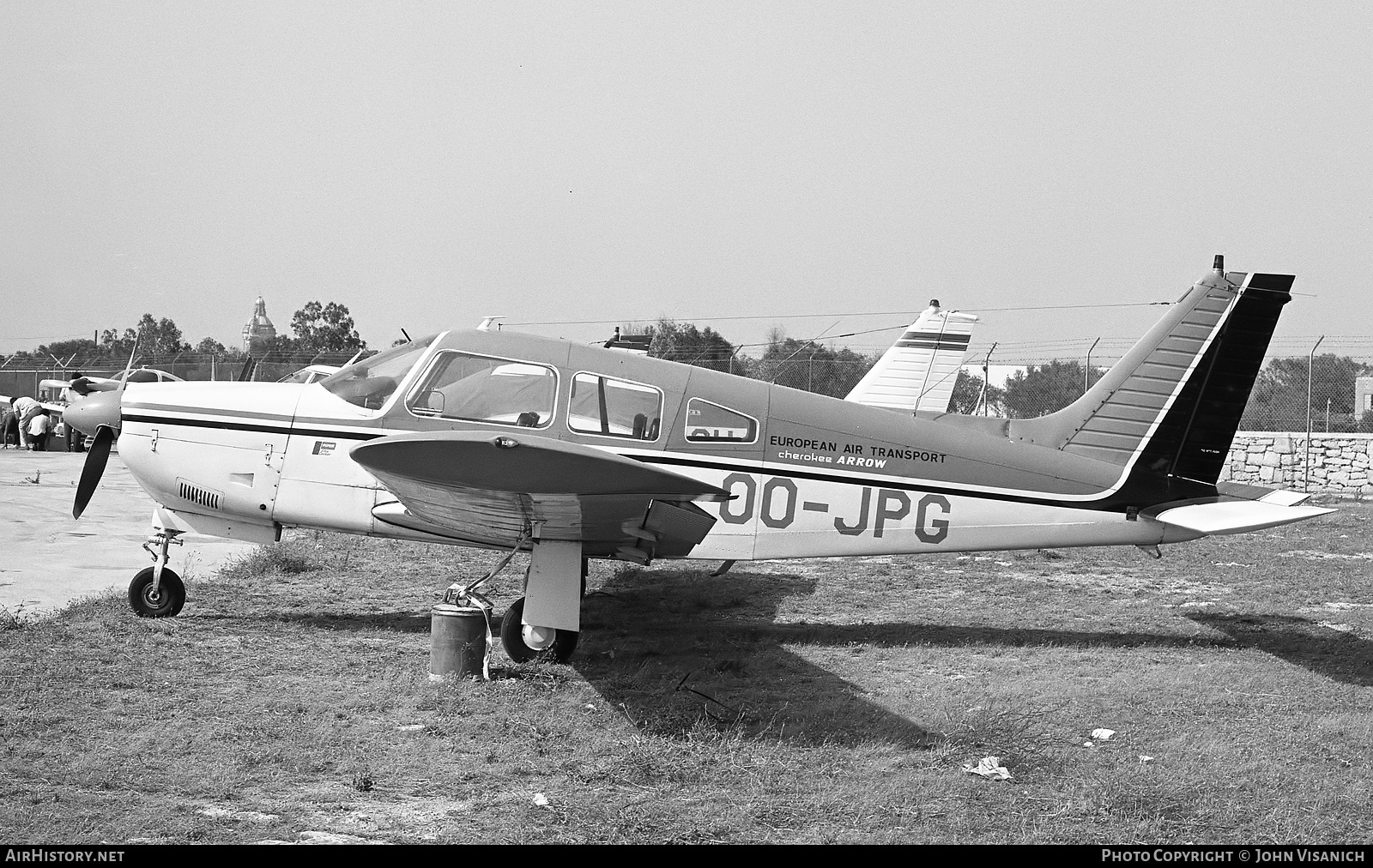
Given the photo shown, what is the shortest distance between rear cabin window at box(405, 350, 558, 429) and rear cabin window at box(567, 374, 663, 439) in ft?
0.74

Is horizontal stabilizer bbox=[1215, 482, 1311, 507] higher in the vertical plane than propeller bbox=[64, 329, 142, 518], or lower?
higher

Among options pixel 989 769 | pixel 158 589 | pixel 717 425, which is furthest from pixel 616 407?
pixel 158 589

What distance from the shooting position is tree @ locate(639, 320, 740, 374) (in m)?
22.4

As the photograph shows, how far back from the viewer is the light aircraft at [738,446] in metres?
7.53

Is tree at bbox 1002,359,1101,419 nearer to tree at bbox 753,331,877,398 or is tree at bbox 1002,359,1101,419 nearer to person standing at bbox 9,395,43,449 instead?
tree at bbox 753,331,877,398

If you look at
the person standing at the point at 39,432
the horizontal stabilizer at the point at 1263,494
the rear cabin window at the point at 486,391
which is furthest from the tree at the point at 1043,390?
the person standing at the point at 39,432

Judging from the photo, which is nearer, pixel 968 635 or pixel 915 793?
pixel 915 793

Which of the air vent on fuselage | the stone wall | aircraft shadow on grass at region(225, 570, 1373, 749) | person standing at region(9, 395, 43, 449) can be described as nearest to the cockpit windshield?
the air vent on fuselage

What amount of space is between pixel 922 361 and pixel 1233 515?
37.4ft

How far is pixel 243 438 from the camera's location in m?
7.75
